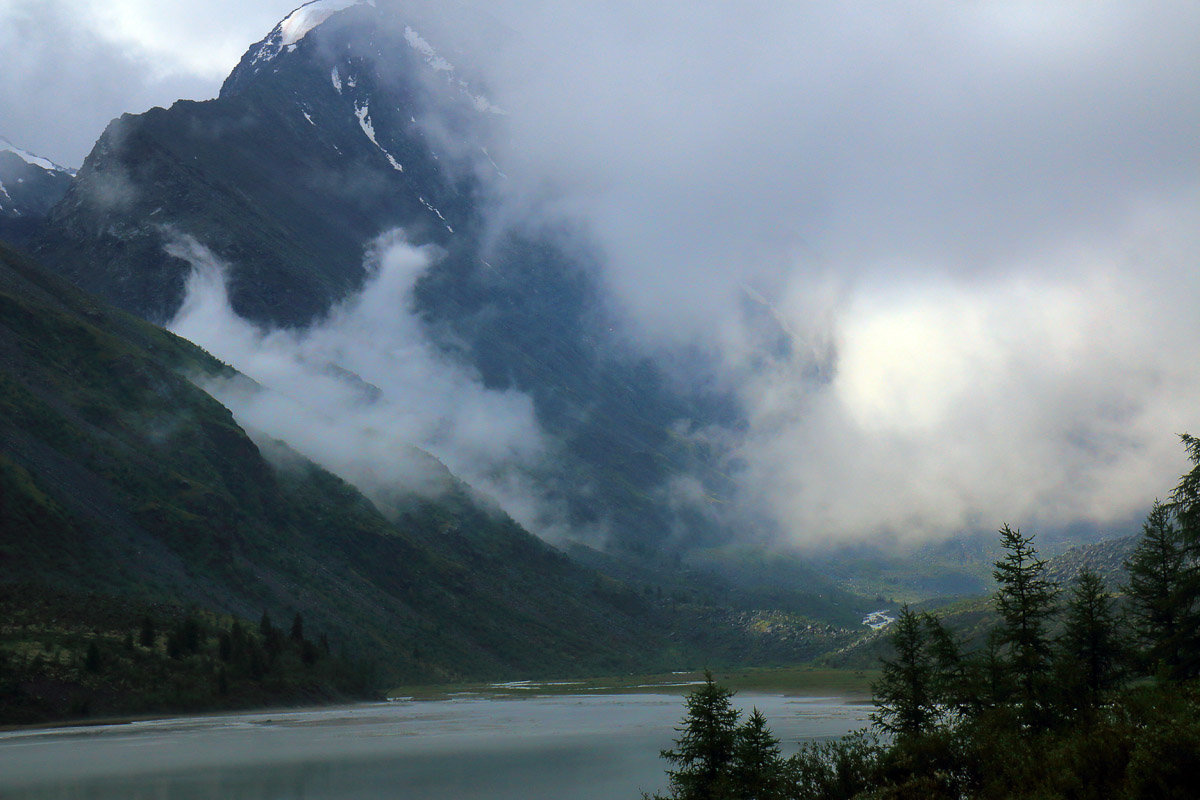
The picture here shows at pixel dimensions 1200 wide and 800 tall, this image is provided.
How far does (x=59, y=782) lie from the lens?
79.3m

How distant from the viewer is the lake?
257 ft

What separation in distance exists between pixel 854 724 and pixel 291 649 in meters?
110

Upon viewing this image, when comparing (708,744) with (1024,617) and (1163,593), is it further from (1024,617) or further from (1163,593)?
(1163,593)

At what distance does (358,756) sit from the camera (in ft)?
334

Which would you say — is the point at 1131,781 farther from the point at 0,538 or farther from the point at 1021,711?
the point at 0,538

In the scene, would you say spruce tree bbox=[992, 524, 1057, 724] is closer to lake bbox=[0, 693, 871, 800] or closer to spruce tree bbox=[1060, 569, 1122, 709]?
spruce tree bbox=[1060, 569, 1122, 709]

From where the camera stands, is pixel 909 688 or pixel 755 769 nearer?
pixel 755 769

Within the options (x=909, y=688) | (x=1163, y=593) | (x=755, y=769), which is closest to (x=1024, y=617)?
(x=909, y=688)

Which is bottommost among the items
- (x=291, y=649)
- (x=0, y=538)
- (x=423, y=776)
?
(x=423, y=776)

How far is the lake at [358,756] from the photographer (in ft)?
257

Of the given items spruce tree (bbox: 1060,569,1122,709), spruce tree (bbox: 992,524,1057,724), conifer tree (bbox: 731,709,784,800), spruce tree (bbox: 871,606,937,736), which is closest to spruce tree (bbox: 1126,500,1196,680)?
spruce tree (bbox: 1060,569,1122,709)

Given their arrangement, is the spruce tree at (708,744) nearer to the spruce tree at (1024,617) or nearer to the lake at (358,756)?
the spruce tree at (1024,617)

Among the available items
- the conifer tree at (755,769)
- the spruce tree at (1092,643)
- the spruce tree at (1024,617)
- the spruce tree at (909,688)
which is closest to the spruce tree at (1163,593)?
the spruce tree at (1092,643)

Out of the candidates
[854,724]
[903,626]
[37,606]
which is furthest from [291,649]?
[903,626]
